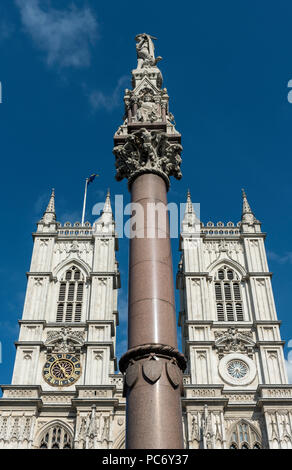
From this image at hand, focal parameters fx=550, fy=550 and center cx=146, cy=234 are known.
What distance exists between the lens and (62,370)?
39188mm

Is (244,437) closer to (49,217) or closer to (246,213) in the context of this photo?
(246,213)

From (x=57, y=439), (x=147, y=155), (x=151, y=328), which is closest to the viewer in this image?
(x=151, y=328)

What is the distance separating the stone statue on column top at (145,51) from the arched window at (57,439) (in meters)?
25.4

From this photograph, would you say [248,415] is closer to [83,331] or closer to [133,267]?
[83,331]

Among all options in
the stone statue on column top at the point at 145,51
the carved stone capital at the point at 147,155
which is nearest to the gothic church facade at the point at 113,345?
the carved stone capital at the point at 147,155

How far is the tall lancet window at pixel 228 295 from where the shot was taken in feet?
140

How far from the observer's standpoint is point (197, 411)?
118ft

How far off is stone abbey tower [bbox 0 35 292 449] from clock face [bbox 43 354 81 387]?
0.07 metres

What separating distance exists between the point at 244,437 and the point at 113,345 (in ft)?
38.6

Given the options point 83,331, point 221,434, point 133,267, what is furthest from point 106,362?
point 133,267

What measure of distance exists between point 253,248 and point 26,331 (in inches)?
778

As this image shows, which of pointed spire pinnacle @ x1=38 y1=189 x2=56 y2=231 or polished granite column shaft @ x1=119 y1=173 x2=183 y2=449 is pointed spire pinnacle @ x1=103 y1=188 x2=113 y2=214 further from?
polished granite column shaft @ x1=119 y1=173 x2=183 y2=449

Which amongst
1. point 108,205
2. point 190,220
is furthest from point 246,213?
point 108,205

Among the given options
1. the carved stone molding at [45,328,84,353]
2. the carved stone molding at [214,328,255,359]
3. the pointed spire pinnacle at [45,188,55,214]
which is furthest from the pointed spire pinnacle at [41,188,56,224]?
the carved stone molding at [214,328,255,359]
